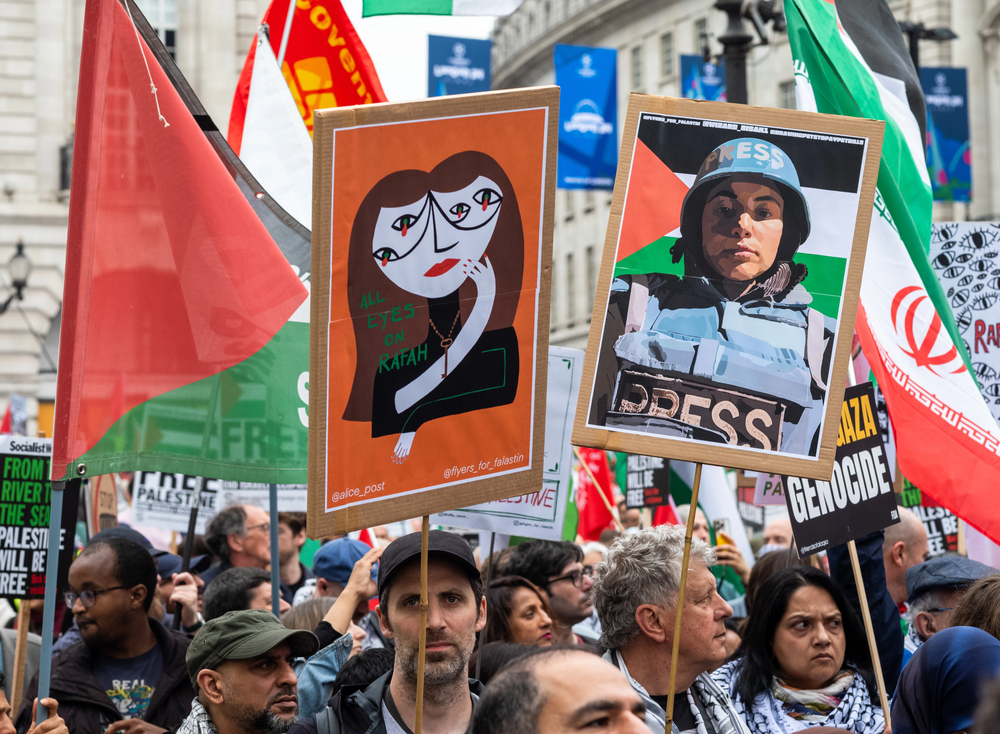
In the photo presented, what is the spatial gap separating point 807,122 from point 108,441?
2.53 m

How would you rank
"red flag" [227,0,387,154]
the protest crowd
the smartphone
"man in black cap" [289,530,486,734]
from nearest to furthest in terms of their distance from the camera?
the protest crowd → "man in black cap" [289,530,486,734] → "red flag" [227,0,387,154] → the smartphone

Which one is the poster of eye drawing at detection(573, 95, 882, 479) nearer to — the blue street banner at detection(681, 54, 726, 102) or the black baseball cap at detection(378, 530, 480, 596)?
the black baseball cap at detection(378, 530, 480, 596)

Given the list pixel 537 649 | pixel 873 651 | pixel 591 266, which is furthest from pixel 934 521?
pixel 591 266

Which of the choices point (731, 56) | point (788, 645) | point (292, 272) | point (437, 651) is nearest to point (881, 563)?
point (788, 645)

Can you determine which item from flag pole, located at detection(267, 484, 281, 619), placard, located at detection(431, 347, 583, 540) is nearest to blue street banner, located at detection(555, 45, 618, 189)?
placard, located at detection(431, 347, 583, 540)

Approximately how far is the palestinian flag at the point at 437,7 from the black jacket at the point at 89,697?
165 inches

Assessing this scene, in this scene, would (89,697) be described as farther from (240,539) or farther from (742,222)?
(742,222)

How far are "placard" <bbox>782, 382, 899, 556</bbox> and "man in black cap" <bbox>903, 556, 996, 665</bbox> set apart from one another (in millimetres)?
303

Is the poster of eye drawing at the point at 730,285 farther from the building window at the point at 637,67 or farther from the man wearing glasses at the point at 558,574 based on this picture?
the building window at the point at 637,67

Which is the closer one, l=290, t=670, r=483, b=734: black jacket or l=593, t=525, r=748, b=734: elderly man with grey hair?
l=290, t=670, r=483, b=734: black jacket

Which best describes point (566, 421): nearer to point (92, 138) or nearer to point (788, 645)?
point (788, 645)

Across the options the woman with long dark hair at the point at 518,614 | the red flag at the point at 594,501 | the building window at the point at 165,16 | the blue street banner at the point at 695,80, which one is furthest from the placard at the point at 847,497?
the building window at the point at 165,16

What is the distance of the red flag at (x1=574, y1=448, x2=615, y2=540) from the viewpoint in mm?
10070

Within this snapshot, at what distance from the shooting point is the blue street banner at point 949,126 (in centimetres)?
2070
